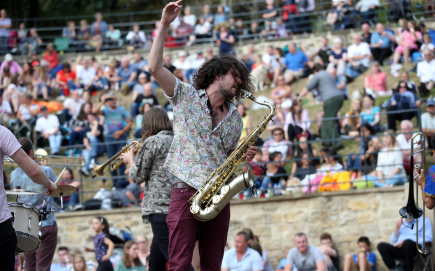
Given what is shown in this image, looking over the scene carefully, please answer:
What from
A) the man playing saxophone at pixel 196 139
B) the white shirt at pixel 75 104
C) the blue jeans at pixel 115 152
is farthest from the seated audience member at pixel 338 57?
the man playing saxophone at pixel 196 139

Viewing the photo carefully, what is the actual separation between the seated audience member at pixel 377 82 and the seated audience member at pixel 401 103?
68.1 inches

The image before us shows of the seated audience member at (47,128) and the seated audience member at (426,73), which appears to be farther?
the seated audience member at (47,128)

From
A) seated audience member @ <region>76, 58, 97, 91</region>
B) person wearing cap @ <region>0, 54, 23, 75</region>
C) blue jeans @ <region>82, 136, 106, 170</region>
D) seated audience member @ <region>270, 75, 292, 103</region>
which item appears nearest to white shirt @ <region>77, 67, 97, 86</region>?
seated audience member @ <region>76, 58, 97, 91</region>

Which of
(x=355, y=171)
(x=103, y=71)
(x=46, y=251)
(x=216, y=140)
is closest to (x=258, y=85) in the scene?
(x=103, y=71)

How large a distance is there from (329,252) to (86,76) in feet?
32.6

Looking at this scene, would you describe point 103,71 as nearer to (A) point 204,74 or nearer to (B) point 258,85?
(B) point 258,85

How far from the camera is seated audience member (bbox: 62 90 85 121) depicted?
45.9ft

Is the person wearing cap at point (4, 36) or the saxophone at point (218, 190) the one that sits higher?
the person wearing cap at point (4, 36)

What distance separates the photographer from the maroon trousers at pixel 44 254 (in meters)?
5.87

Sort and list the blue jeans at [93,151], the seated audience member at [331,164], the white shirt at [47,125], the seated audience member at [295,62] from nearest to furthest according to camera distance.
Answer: the seated audience member at [331,164], the blue jeans at [93,151], the white shirt at [47,125], the seated audience member at [295,62]

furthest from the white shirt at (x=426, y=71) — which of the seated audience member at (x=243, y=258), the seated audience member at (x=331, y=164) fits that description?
the seated audience member at (x=243, y=258)

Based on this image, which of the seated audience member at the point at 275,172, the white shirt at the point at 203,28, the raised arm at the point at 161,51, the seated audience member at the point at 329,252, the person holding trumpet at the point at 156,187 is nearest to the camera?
the raised arm at the point at 161,51

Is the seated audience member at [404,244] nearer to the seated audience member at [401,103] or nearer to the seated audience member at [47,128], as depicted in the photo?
the seated audience member at [401,103]

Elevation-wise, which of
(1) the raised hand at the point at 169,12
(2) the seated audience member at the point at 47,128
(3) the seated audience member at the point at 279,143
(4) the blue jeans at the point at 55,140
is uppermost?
(2) the seated audience member at the point at 47,128
